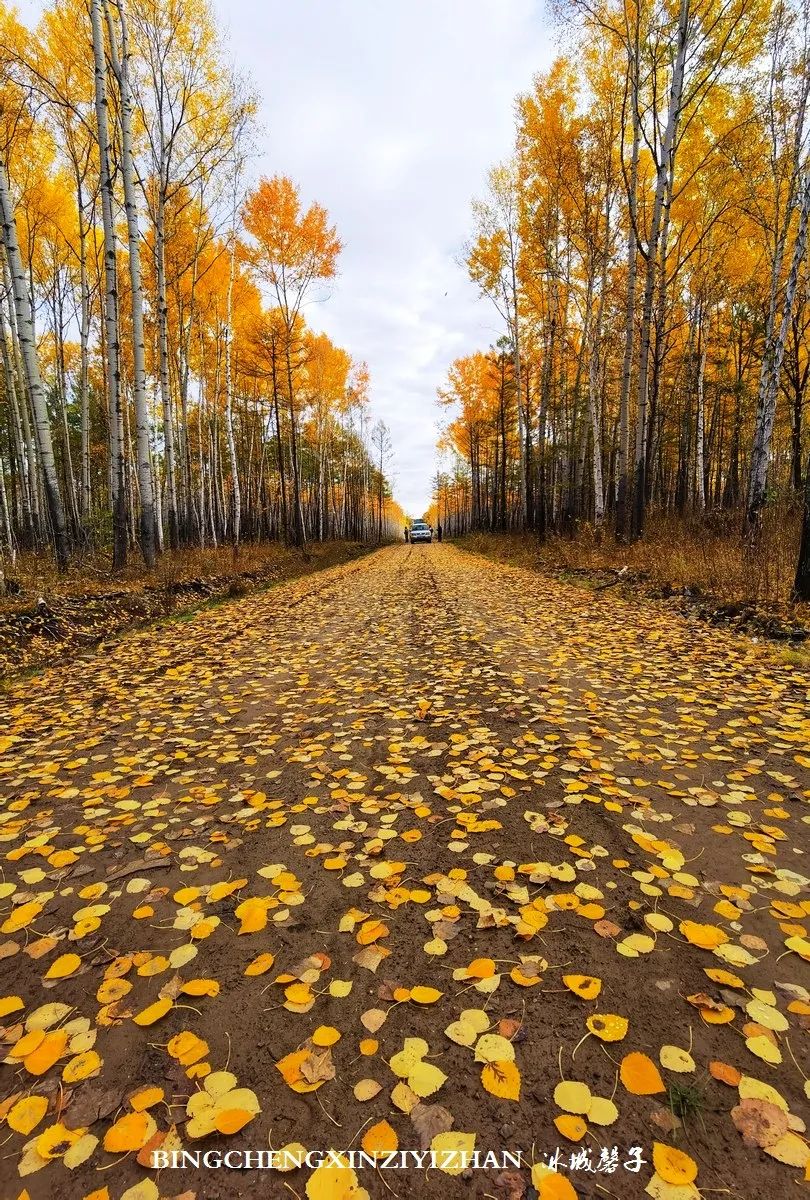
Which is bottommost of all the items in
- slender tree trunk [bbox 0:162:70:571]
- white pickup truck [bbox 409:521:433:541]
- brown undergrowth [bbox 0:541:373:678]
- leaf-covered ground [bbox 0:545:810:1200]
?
leaf-covered ground [bbox 0:545:810:1200]

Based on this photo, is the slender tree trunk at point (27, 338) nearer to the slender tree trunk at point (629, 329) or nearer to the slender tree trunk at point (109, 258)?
the slender tree trunk at point (109, 258)

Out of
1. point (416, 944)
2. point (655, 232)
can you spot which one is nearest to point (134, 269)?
point (655, 232)

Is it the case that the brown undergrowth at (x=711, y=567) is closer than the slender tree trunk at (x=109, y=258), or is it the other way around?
the brown undergrowth at (x=711, y=567)


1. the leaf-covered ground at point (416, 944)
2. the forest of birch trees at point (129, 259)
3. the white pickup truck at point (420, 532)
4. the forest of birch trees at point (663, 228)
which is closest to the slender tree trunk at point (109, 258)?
the forest of birch trees at point (129, 259)

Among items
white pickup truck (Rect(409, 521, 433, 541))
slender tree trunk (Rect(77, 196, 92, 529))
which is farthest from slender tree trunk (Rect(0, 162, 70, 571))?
white pickup truck (Rect(409, 521, 433, 541))

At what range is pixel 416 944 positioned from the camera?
1.94 metres

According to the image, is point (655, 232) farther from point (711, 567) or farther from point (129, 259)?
point (129, 259)

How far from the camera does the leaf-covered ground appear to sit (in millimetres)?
1319

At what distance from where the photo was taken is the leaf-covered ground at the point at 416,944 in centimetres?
132

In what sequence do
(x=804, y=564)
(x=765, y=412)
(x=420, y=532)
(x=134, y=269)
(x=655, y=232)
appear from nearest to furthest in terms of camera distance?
(x=804, y=564)
(x=765, y=412)
(x=134, y=269)
(x=655, y=232)
(x=420, y=532)

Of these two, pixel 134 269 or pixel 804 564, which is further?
pixel 134 269

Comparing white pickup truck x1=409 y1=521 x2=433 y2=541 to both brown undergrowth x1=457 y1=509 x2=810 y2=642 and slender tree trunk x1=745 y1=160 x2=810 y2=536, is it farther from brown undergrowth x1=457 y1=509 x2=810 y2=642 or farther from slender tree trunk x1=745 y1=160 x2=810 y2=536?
slender tree trunk x1=745 y1=160 x2=810 y2=536

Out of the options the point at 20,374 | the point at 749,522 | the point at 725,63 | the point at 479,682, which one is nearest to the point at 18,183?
the point at 20,374

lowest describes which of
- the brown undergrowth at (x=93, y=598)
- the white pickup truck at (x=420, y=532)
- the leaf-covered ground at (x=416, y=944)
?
the leaf-covered ground at (x=416, y=944)
